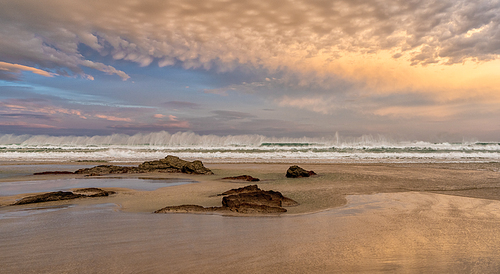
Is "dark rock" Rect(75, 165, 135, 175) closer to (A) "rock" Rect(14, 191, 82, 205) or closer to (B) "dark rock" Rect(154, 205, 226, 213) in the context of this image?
(A) "rock" Rect(14, 191, 82, 205)

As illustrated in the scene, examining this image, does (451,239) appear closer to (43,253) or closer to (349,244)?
(349,244)

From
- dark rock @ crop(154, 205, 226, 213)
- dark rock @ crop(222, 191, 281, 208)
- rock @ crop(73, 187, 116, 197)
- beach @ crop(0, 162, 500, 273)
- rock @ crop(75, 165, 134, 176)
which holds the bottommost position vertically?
beach @ crop(0, 162, 500, 273)

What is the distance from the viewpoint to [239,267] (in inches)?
90.5

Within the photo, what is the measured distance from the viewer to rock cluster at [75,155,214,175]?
12.1 meters

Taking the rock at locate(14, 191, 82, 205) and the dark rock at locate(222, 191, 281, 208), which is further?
the rock at locate(14, 191, 82, 205)

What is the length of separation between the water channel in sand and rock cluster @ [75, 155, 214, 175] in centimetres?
762

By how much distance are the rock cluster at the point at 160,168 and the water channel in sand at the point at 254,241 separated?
762 centimetres

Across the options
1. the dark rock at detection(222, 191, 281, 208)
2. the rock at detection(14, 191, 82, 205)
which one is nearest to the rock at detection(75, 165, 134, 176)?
the rock at detection(14, 191, 82, 205)

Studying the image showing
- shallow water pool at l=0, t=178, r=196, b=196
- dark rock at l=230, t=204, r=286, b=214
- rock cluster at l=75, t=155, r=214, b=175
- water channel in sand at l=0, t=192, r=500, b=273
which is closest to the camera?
water channel in sand at l=0, t=192, r=500, b=273

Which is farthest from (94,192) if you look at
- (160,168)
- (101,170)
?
(160,168)

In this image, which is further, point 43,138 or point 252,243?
point 43,138

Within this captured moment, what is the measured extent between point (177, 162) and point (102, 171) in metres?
3.39

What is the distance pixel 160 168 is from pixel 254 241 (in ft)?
36.6

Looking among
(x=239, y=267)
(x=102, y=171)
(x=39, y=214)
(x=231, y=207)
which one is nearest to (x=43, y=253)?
(x=239, y=267)
